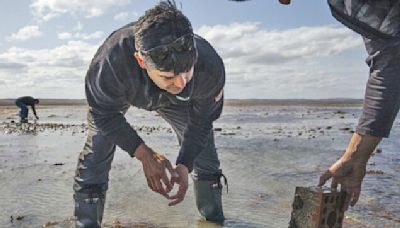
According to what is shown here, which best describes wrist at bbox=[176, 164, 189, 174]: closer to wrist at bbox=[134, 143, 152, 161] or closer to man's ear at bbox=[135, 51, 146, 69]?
wrist at bbox=[134, 143, 152, 161]

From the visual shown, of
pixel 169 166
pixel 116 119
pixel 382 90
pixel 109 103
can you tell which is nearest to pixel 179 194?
pixel 169 166

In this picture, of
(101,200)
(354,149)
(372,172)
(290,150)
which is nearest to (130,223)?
(101,200)

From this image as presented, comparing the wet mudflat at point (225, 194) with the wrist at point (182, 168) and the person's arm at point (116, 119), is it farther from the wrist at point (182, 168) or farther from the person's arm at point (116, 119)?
the person's arm at point (116, 119)

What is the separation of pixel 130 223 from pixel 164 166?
4.53 feet

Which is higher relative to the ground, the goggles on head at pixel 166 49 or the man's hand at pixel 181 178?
the goggles on head at pixel 166 49

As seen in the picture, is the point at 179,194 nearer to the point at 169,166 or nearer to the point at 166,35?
the point at 169,166

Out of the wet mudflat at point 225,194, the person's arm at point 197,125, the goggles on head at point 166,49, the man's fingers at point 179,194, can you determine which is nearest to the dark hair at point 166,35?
the goggles on head at point 166,49

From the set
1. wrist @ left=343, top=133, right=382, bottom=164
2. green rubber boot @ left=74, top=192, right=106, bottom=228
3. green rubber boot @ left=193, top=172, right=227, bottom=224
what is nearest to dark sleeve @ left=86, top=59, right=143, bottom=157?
green rubber boot @ left=74, top=192, right=106, bottom=228

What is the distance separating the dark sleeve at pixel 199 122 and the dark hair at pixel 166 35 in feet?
1.76

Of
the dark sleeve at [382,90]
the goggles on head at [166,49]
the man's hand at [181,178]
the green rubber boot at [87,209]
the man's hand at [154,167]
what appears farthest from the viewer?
the green rubber boot at [87,209]

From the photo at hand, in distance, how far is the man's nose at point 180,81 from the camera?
2.79 m

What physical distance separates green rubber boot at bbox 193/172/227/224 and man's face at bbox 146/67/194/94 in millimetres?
1512

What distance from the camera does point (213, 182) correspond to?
13.9 feet

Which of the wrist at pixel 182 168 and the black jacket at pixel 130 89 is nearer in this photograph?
the black jacket at pixel 130 89
